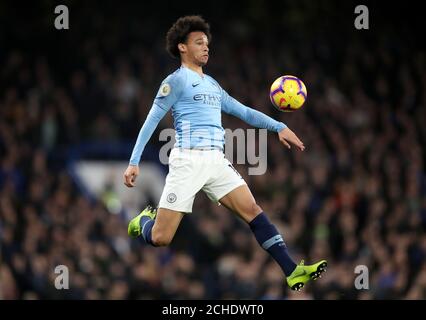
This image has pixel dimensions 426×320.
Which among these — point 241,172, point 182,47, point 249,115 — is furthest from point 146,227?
point 241,172

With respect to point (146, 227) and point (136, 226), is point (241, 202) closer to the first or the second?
point (146, 227)

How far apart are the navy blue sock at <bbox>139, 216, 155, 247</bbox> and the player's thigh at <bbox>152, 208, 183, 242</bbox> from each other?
18cm

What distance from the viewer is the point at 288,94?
942 centimetres

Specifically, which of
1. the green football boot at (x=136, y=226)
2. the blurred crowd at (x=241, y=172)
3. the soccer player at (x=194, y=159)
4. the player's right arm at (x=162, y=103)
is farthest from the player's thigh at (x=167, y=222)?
the blurred crowd at (x=241, y=172)

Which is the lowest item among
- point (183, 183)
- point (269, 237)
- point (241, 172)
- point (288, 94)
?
point (269, 237)

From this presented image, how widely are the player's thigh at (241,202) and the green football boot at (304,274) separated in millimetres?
681

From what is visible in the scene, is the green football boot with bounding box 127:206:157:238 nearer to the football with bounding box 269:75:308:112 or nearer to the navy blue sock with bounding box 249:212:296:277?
the navy blue sock with bounding box 249:212:296:277

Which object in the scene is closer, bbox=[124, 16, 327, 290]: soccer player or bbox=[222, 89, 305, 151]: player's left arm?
bbox=[124, 16, 327, 290]: soccer player

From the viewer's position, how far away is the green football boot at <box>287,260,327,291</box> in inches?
347

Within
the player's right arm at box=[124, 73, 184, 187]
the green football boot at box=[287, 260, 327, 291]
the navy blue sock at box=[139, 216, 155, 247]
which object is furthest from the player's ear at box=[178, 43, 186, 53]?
the green football boot at box=[287, 260, 327, 291]

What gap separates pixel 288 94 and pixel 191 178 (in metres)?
1.27

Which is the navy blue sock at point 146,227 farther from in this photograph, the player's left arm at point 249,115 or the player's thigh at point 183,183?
the player's left arm at point 249,115

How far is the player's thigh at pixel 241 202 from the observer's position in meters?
9.14
